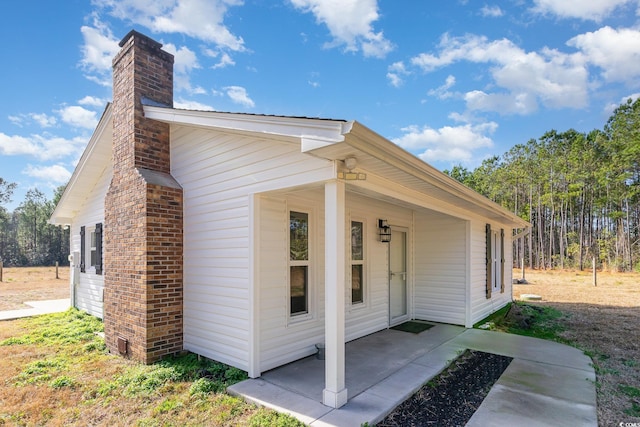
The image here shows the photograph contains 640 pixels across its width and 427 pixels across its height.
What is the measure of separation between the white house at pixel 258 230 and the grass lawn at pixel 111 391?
0.97ft

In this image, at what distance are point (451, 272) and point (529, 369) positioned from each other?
271 centimetres

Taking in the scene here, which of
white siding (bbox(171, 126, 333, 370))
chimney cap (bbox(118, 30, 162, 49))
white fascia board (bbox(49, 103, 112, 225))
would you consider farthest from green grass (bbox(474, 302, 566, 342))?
white fascia board (bbox(49, 103, 112, 225))

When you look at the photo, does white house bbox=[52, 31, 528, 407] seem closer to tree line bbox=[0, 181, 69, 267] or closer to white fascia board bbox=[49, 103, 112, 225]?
white fascia board bbox=[49, 103, 112, 225]

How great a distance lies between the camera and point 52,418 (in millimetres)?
3242

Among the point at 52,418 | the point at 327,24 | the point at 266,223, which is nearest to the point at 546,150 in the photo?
the point at 327,24

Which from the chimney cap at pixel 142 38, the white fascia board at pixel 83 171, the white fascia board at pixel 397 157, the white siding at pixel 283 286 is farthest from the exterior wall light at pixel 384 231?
the white fascia board at pixel 83 171

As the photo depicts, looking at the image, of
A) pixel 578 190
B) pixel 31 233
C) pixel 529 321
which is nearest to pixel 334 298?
pixel 529 321

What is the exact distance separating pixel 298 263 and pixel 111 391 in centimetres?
256

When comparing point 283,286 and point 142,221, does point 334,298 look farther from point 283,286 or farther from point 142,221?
point 142,221

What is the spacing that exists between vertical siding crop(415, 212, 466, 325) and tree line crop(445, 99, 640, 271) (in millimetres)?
18011

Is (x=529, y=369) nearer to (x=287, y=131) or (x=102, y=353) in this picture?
(x=287, y=131)

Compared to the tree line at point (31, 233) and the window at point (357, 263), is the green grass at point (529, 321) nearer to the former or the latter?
the window at point (357, 263)

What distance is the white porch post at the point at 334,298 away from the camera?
322cm

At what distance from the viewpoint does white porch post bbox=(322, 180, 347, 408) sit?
10.6ft
